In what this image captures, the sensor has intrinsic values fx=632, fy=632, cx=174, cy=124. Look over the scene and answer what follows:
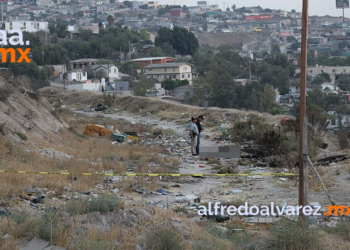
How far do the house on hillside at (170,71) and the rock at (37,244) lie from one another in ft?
204

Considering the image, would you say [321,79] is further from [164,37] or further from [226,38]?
[226,38]

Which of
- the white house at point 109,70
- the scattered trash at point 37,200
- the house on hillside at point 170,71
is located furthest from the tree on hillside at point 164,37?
the scattered trash at point 37,200

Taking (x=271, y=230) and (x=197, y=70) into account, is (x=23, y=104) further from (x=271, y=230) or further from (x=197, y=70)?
(x=197, y=70)

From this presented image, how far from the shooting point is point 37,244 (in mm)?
7125

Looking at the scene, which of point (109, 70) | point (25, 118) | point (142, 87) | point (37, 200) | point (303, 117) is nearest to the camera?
point (303, 117)

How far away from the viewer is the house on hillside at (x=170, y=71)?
69.4m

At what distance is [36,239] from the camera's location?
23.6ft

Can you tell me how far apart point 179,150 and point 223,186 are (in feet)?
20.8

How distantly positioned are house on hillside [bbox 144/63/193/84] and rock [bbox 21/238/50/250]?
62075 millimetres

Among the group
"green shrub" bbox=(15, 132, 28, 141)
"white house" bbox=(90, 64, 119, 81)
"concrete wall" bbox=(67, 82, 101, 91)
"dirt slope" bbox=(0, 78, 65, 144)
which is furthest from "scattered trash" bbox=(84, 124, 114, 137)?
"white house" bbox=(90, 64, 119, 81)

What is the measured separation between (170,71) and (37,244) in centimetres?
6324

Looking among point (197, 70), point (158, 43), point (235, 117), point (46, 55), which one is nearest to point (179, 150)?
point (235, 117)

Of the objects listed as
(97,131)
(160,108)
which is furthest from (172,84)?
(97,131)

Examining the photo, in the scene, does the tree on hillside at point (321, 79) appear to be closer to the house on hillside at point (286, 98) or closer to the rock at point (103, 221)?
the house on hillside at point (286, 98)
